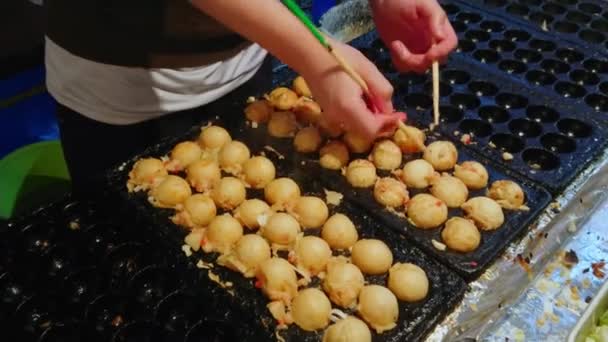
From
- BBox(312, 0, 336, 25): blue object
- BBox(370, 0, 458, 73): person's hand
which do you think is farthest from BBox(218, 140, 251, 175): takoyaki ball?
BBox(312, 0, 336, 25): blue object

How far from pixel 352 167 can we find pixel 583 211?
77 centimetres

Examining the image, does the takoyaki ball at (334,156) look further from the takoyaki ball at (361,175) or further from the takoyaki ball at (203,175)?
the takoyaki ball at (203,175)

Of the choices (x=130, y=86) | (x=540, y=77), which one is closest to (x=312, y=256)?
(x=130, y=86)

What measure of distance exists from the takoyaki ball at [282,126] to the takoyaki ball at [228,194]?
30 cm

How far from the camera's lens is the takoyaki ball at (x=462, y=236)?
5.20 ft

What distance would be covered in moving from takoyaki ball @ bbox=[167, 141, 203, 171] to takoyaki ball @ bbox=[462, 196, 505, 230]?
92 cm

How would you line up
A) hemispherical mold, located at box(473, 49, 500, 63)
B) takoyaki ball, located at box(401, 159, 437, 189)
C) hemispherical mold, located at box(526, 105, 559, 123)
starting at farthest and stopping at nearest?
hemispherical mold, located at box(473, 49, 500, 63) → hemispherical mold, located at box(526, 105, 559, 123) → takoyaki ball, located at box(401, 159, 437, 189)

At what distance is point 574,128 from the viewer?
6.90ft

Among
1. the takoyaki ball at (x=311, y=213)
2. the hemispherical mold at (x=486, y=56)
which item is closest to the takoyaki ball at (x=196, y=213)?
the takoyaki ball at (x=311, y=213)

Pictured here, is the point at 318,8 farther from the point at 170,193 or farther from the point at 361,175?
the point at 170,193

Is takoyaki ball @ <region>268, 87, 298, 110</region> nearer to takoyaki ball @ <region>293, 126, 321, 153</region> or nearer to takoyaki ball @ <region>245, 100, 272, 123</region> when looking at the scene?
takoyaki ball @ <region>245, 100, 272, 123</region>

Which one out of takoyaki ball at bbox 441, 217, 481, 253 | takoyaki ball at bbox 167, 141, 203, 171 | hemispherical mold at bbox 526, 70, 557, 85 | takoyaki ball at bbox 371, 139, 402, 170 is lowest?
takoyaki ball at bbox 167, 141, 203, 171

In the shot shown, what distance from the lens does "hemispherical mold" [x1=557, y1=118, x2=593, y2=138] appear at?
206cm

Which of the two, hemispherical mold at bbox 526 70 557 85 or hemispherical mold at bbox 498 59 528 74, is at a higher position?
hemispherical mold at bbox 526 70 557 85
